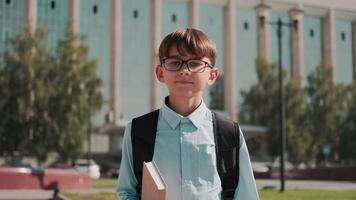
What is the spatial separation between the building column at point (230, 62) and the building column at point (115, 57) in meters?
11.2

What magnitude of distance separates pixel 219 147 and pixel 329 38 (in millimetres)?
61208

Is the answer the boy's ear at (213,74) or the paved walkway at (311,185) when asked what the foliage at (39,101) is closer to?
the paved walkway at (311,185)

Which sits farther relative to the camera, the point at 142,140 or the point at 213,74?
the point at 213,74

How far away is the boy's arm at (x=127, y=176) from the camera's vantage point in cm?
261

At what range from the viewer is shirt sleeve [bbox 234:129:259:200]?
260 cm

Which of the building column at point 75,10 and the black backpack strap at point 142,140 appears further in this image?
the building column at point 75,10

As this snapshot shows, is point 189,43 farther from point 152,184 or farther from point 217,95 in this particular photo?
point 217,95

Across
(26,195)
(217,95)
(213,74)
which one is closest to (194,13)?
(217,95)

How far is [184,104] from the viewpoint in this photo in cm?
263

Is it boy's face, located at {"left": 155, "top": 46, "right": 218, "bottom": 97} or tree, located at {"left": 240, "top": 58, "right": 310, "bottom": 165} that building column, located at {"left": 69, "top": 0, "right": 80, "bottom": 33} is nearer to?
tree, located at {"left": 240, "top": 58, "right": 310, "bottom": 165}

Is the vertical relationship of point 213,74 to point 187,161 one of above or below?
above

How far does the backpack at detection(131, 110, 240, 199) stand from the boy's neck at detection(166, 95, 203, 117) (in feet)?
0.35

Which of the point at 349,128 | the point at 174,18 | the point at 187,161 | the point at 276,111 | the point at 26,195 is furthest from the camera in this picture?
the point at 174,18

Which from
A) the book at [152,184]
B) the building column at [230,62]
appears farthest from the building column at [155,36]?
the book at [152,184]
